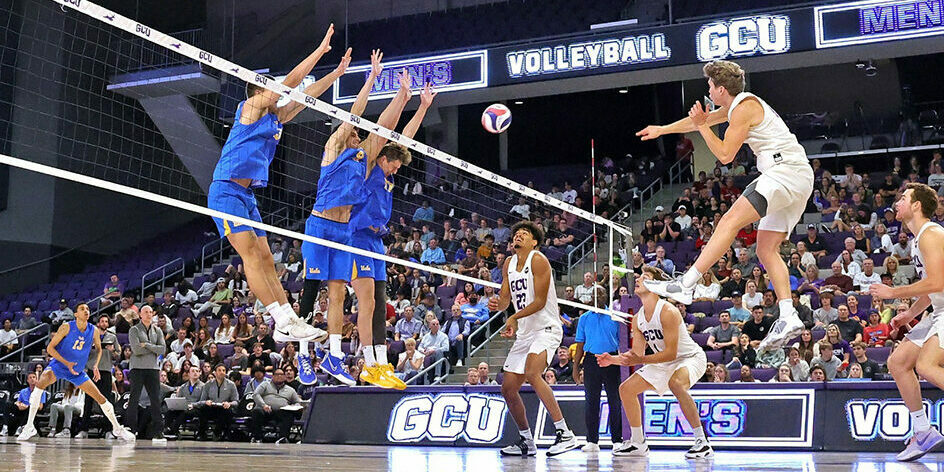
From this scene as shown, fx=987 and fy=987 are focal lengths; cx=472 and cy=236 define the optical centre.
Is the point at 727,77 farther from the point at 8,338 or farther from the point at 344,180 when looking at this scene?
the point at 8,338

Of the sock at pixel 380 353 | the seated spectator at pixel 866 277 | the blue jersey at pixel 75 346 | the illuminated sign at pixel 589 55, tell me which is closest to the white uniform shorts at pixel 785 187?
the sock at pixel 380 353

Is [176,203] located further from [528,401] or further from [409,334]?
[409,334]

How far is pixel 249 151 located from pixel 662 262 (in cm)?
961

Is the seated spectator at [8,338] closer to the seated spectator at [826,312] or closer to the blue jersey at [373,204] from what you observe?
the blue jersey at [373,204]

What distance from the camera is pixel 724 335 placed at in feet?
42.6

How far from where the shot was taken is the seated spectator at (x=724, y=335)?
12875 millimetres

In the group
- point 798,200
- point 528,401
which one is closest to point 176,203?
point 798,200

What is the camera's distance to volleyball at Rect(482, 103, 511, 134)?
1124 centimetres

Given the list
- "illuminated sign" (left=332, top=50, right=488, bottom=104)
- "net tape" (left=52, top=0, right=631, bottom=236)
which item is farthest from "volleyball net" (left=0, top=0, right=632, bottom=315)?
"net tape" (left=52, top=0, right=631, bottom=236)

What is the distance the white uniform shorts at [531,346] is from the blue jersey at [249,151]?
2870 mm

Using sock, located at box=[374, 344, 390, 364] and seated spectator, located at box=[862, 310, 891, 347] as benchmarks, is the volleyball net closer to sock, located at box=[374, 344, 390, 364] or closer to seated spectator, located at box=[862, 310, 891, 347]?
seated spectator, located at box=[862, 310, 891, 347]

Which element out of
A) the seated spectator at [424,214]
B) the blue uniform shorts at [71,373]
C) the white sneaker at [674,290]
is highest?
the seated spectator at [424,214]

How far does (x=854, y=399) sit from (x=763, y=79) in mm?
15708

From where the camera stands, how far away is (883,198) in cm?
1659
